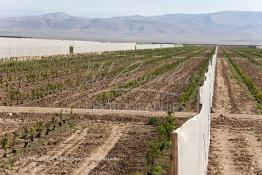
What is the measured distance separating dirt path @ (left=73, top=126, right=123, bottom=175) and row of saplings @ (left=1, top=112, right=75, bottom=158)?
1433 mm

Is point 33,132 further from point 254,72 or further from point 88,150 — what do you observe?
point 254,72

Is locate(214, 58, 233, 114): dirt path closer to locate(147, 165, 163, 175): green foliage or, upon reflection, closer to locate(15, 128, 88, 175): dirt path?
locate(15, 128, 88, 175): dirt path

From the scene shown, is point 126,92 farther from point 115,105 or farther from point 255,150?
point 255,150

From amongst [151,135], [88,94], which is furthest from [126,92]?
[151,135]

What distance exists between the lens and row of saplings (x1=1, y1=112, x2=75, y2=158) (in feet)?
32.4

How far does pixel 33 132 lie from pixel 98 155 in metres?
2.10

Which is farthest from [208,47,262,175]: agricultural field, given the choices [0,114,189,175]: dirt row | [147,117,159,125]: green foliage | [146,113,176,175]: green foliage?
[147,117,159,125]: green foliage

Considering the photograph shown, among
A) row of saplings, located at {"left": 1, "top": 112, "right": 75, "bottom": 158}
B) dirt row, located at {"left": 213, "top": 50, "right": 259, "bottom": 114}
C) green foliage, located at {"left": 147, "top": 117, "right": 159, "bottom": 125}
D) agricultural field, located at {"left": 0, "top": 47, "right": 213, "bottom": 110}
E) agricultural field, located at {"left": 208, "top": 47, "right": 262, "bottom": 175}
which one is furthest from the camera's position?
agricultural field, located at {"left": 0, "top": 47, "right": 213, "bottom": 110}

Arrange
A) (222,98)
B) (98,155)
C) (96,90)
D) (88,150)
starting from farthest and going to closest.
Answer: (96,90) → (222,98) → (88,150) → (98,155)

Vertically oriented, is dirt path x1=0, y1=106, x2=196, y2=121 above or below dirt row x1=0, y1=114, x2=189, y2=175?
above

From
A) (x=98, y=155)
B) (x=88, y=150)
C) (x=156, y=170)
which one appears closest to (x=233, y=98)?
(x=88, y=150)

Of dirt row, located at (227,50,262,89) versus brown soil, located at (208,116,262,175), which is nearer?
brown soil, located at (208,116,262,175)

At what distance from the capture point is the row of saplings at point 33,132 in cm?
989

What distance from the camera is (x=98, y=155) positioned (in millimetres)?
9430
